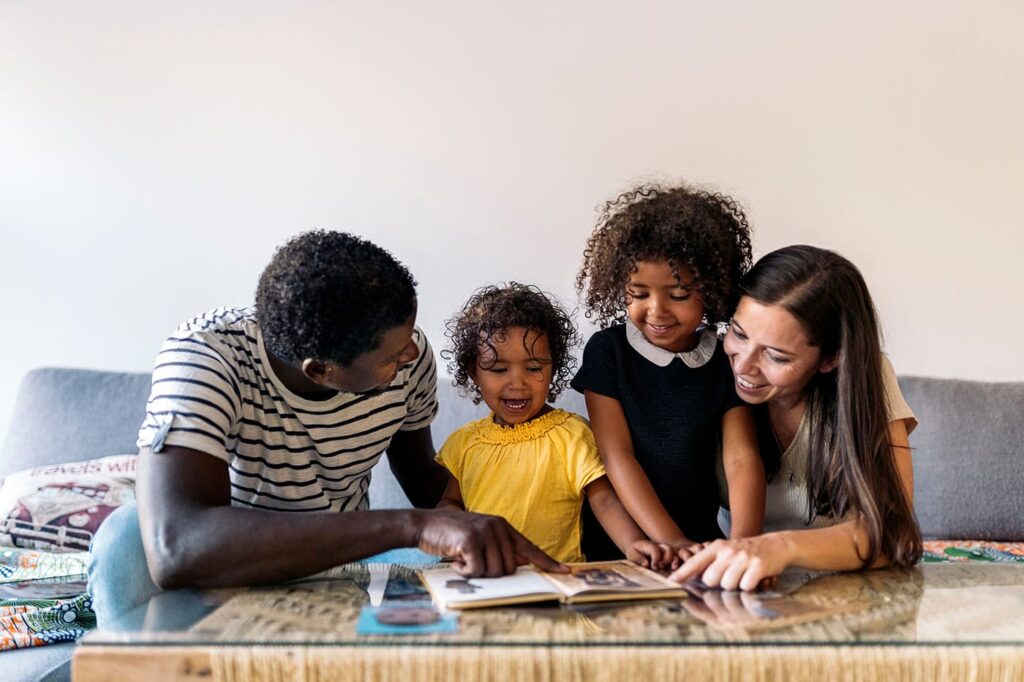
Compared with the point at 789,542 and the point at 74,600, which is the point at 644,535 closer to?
the point at 789,542

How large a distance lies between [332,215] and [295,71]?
0.39 metres

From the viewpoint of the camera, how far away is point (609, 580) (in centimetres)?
117

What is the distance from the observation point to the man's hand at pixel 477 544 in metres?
1.17

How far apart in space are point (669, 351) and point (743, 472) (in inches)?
10.1

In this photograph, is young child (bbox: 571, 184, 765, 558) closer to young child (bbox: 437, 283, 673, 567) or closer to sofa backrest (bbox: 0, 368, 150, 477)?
young child (bbox: 437, 283, 673, 567)

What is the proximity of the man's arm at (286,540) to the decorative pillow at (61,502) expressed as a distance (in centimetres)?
85

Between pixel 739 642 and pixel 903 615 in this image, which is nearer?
pixel 739 642

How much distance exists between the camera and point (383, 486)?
7.22 ft

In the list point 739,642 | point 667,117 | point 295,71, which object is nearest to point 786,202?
point 667,117

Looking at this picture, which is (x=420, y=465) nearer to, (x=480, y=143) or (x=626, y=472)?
(x=626, y=472)

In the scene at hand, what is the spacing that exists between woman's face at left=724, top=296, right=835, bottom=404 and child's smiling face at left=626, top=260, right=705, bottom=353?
10cm

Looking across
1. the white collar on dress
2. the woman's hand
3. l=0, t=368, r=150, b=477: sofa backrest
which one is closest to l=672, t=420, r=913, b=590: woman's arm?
the woman's hand

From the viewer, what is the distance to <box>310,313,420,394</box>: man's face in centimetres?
140

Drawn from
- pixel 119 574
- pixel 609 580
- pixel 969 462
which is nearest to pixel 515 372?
pixel 609 580
